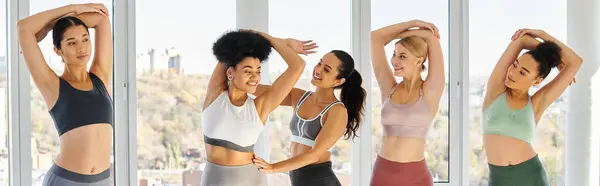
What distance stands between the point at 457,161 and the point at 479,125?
22 cm

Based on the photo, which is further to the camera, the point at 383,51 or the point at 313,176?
the point at 383,51

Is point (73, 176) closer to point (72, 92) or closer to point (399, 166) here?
point (72, 92)

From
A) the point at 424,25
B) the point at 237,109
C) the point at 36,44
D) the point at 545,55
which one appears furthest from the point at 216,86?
the point at 545,55

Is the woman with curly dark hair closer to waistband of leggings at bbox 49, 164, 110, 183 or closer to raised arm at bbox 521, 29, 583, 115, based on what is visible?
waistband of leggings at bbox 49, 164, 110, 183

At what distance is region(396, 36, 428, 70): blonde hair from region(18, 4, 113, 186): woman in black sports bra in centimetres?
118

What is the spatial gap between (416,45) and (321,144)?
0.58m

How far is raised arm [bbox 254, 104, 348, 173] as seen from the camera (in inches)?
92.8

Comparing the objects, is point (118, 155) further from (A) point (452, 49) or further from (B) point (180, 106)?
(A) point (452, 49)

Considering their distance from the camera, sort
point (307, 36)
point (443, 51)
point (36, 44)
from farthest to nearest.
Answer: point (443, 51) < point (307, 36) < point (36, 44)

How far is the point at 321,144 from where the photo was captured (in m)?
2.41

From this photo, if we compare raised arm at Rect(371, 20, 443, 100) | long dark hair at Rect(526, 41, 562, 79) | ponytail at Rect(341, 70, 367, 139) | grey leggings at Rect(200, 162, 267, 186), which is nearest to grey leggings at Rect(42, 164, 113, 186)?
grey leggings at Rect(200, 162, 267, 186)

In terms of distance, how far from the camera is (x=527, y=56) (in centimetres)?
267

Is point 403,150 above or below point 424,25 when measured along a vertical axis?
below

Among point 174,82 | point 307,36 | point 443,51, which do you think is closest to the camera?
point 174,82
